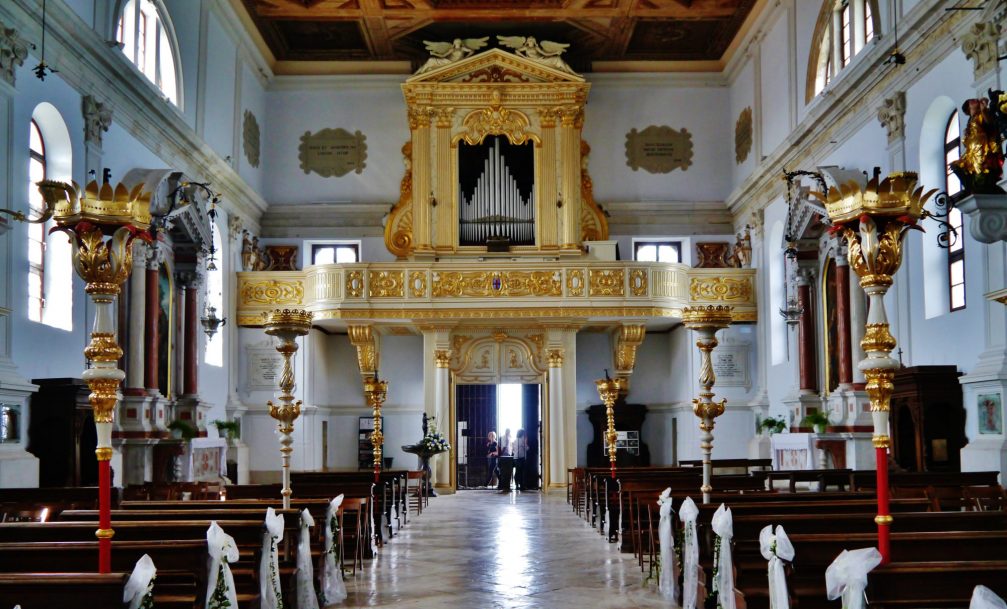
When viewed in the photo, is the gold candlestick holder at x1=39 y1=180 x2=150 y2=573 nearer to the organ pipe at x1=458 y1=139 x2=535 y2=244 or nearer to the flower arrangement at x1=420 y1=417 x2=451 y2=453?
the flower arrangement at x1=420 y1=417 x2=451 y2=453

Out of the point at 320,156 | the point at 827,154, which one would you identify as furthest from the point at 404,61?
the point at 827,154

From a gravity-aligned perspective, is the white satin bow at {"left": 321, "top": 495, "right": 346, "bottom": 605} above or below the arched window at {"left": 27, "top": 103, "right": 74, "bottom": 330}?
below

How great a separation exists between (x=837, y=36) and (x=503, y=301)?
8.84 metres

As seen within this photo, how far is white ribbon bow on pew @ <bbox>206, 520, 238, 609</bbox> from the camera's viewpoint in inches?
282

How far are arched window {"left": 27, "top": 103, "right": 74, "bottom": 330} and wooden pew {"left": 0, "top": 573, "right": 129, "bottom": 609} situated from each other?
32.8 ft

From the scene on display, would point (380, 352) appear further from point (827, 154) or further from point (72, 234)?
point (72, 234)

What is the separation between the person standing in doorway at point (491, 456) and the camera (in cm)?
2680

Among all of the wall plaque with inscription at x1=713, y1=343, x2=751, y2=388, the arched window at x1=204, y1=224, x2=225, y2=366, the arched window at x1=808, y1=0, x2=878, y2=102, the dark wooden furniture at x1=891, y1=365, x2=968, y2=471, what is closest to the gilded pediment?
the arched window at x1=204, y1=224, x2=225, y2=366

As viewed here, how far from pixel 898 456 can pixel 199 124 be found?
46.9ft

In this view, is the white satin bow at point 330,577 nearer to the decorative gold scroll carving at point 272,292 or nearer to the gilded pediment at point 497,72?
the decorative gold scroll carving at point 272,292

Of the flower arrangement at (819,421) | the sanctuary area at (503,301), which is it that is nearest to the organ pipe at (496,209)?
the sanctuary area at (503,301)

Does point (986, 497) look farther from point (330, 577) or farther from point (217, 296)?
point (217, 296)

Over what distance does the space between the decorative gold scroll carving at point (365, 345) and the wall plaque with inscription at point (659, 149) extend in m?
7.92

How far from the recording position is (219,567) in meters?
7.29
